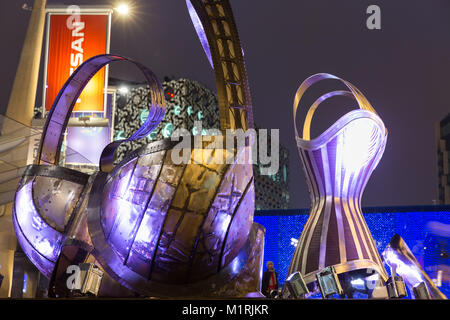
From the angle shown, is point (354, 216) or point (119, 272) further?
point (354, 216)

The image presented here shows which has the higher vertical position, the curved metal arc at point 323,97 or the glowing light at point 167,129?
the glowing light at point 167,129

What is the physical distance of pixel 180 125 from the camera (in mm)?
28641

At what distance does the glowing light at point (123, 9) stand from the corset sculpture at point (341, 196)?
9573 mm

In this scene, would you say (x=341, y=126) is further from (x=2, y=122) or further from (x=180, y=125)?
(x=180, y=125)

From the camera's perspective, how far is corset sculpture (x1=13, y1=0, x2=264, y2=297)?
4832 millimetres

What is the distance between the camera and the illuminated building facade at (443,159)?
37.5 meters

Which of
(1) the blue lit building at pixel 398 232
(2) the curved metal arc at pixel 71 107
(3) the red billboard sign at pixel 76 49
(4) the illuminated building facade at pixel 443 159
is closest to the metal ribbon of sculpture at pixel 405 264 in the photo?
(2) the curved metal arc at pixel 71 107

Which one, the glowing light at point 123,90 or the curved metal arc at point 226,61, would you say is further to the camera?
the glowing light at point 123,90

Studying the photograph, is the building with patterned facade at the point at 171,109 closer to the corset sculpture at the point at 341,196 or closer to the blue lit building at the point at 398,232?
the blue lit building at the point at 398,232

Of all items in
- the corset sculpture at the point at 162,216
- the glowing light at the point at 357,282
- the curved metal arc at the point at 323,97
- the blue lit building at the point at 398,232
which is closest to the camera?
the corset sculpture at the point at 162,216

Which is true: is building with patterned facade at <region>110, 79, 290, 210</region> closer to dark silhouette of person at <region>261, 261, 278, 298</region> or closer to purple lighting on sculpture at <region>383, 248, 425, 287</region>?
dark silhouette of person at <region>261, 261, 278, 298</region>
